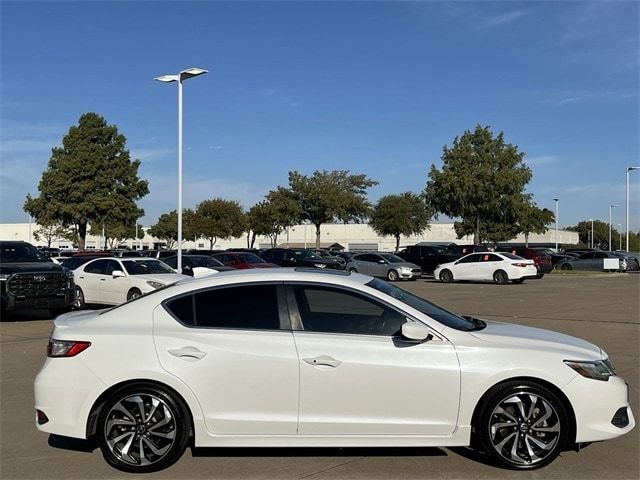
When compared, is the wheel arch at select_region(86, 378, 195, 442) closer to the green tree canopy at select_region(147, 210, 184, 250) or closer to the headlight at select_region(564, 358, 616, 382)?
the headlight at select_region(564, 358, 616, 382)

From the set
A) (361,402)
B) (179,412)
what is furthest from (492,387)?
(179,412)

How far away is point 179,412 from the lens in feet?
17.0

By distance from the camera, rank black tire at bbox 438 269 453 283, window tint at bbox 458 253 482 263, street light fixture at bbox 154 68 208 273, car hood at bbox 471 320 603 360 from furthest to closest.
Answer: black tire at bbox 438 269 453 283 < window tint at bbox 458 253 482 263 < street light fixture at bbox 154 68 208 273 < car hood at bbox 471 320 603 360

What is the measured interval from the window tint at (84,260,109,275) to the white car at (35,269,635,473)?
13.2 metres

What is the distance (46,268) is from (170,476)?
451 inches

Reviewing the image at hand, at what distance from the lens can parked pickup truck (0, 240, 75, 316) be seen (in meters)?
14.4

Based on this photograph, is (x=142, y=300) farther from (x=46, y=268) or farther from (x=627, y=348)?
(x=46, y=268)

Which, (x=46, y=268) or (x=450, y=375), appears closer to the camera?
(x=450, y=375)

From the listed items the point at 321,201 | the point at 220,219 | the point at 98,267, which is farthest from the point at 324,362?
the point at 220,219

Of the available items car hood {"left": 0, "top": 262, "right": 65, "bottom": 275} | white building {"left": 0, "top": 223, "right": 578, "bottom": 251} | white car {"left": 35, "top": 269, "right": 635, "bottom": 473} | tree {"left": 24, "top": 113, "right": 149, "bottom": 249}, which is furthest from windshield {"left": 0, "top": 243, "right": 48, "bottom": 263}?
white building {"left": 0, "top": 223, "right": 578, "bottom": 251}

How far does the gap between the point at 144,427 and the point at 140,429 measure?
0.04 meters

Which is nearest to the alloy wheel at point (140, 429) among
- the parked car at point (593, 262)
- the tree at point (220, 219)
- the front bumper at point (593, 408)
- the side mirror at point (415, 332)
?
the side mirror at point (415, 332)

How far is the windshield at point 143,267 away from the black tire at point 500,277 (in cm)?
1746

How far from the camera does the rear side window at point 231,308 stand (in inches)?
211
